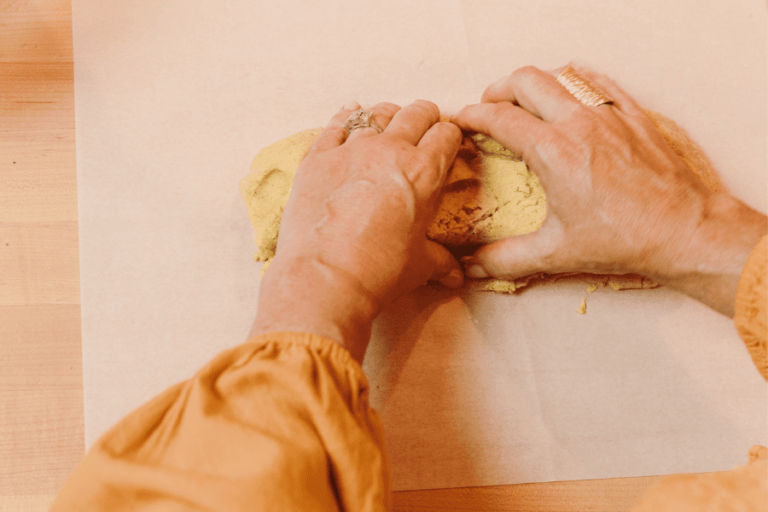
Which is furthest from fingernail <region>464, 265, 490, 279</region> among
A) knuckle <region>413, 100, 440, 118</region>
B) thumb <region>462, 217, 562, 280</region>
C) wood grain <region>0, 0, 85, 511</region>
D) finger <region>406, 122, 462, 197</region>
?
wood grain <region>0, 0, 85, 511</region>

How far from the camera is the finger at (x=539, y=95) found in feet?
2.47

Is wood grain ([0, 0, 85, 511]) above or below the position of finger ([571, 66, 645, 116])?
below

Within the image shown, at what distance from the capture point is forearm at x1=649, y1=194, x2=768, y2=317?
65 cm

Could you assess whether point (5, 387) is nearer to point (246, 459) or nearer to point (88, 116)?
point (88, 116)

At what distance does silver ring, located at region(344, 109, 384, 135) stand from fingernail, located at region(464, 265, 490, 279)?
28cm

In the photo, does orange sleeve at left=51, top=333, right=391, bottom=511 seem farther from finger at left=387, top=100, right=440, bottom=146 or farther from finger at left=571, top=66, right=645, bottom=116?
finger at left=571, top=66, right=645, bottom=116

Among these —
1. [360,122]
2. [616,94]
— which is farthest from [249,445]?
[616,94]

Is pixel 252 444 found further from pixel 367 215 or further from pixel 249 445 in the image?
pixel 367 215

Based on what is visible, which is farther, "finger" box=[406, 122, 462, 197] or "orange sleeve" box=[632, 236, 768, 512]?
"finger" box=[406, 122, 462, 197]

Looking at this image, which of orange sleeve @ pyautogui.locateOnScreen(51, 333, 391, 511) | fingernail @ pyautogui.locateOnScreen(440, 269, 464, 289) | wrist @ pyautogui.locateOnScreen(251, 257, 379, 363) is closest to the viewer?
orange sleeve @ pyautogui.locateOnScreen(51, 333, 391, 511)

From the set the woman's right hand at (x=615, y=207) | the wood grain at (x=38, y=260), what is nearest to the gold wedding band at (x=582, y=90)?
the woman's right hand at (x=615, y=207)

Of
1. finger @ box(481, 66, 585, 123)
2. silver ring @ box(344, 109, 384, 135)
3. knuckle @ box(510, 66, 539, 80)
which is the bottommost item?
silver ring @ box(344, 109, 384, 135)

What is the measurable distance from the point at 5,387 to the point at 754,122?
1.47 metres

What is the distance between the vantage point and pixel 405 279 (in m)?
0.70
